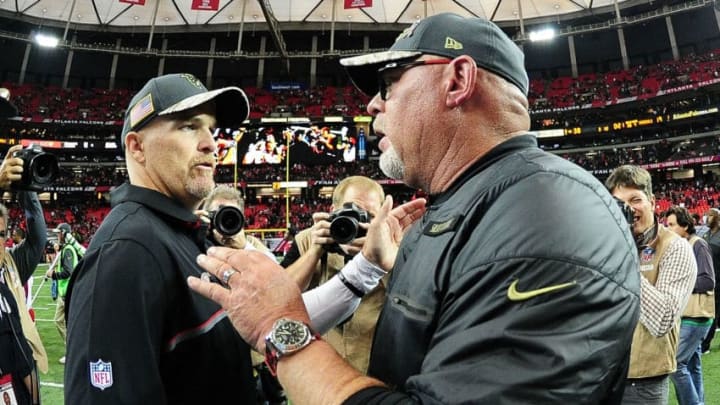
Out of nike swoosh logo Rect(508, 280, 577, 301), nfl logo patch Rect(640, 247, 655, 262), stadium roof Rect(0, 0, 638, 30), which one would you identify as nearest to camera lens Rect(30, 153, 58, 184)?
nike swoosh logo Rect(508, 280, 577, 301)

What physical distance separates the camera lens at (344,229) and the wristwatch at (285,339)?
5.42 ft

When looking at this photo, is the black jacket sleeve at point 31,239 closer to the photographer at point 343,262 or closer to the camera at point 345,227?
the photographer at point 343,262

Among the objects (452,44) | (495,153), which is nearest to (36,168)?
(452,44)

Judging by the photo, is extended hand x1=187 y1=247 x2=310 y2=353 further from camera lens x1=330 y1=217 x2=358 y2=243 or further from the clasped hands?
camera lens x1=330 y1=217 x2=358 y2=243

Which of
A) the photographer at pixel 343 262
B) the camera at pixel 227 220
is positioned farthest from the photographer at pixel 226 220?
the photographer at pixel 343 262

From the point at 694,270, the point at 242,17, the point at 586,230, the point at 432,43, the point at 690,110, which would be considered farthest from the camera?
the point at 690,110

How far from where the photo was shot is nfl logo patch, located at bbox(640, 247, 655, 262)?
311 cm

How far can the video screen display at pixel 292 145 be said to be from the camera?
36.1 metres

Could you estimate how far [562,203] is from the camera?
1007 millimetres

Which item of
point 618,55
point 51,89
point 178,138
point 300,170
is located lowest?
point 178,138

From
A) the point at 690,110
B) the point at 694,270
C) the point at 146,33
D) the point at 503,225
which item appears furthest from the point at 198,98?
the point at 690,110

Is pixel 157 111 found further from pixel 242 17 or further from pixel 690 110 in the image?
pixel 690 110

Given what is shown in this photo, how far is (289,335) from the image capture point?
1.14 metres

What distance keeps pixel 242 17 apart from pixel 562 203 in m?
42.0
